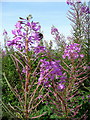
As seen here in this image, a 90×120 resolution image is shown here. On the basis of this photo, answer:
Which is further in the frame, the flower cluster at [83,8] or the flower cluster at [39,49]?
the flower cluster at [83,8]

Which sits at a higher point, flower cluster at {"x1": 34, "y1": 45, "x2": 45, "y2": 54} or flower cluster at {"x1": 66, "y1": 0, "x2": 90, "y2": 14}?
flower cluster at {"x1": 66, "y1": 0, "x2": 90, "y2": 14}

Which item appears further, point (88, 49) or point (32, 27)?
point (88, 49)

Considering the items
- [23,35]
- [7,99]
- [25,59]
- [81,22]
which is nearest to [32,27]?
[23,35]

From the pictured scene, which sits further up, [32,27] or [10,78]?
[32,27]

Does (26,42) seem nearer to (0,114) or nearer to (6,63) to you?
(0,114)

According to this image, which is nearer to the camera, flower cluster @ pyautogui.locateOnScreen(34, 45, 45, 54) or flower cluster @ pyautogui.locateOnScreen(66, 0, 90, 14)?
flower cluster @ pyautogui.locateOnScreen(34, 45, 45, 54)

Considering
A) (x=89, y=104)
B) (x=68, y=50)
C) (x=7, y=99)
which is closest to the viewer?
(x=68, y=50)

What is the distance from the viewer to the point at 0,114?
3.68 metres

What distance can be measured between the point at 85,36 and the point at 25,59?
107 inches

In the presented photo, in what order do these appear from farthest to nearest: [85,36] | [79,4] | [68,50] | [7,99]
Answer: [79,4] < [85,36] < [7,99] < [68,50]

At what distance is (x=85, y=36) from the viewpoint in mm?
4516

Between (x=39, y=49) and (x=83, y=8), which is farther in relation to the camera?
(x=83, y=8)

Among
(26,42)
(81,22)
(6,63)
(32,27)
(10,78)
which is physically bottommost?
(10,78)

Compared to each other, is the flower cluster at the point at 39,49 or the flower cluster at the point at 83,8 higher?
the flower cluster at the point at 83,8
